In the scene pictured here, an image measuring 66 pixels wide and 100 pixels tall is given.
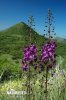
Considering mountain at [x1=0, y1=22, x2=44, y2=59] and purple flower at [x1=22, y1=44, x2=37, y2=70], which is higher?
purple flower at [x1=22, y1=44, x2=37, y2=70]

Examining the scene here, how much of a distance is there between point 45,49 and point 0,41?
311 feet

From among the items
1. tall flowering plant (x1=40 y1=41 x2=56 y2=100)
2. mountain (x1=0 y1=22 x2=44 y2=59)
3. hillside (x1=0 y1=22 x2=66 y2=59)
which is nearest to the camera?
tall flowering plant (x1=40 y1=41 x2=56 y2=100)

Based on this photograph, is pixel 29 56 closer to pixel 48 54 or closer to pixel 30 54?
pixel 30 54

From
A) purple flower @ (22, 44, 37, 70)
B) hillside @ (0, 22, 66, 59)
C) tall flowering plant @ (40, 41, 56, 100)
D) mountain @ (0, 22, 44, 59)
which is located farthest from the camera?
mountain @ (0, 22, 44, 59)

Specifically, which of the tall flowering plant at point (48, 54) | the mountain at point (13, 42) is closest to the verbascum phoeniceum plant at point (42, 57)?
the tall flowering plant at point (48, 54)

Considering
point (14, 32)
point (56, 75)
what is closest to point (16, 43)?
point (14, 32)

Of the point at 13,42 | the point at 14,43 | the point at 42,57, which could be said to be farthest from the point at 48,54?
the point at 13,42

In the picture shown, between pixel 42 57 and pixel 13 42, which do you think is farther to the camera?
pixel 13 42

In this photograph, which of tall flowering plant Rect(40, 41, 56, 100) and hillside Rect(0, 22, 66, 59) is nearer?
tall flowering plant Rect(40, 41, 56, 100)

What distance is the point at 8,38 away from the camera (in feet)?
345

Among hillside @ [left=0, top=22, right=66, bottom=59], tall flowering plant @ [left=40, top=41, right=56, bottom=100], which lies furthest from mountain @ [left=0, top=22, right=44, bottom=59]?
tall flowering plant @ [left=40, top=41, right=56, bottom=100]

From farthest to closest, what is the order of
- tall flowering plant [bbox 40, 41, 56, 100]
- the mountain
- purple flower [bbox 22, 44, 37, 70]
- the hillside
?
the mountain
the hillside
purple flower [bbox 22, 44, 37, 70]
tall flowering plant [bbox 40, 41, 56, 100]

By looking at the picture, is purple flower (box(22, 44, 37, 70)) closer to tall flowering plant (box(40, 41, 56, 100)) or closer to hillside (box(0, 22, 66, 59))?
tall flowering plant (box(40, 41, 56, 100))

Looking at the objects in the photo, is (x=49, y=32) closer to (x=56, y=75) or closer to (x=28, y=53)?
(x=28, y=53)
